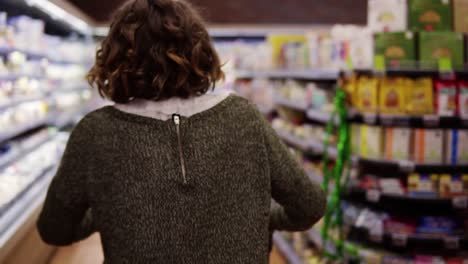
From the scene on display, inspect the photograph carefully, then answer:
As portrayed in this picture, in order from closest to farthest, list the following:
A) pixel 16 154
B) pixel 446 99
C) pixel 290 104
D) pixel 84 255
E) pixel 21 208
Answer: pixel 446 99 → pixel 21 208 → pixel 16 154 → pixel 84 255 → pixel 290 104

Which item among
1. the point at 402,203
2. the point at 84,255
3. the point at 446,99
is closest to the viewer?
the point at 446,99

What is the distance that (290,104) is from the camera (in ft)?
16.7

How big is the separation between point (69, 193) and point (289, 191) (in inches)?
23.3

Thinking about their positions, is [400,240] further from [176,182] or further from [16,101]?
[16,101]

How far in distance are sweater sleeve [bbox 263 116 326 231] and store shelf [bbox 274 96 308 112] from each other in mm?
2969

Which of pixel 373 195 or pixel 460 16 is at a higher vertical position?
pixel 460 16

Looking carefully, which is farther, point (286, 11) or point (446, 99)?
point (286, 11)

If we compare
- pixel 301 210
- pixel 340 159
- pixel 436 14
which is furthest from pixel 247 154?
pixel 436 14

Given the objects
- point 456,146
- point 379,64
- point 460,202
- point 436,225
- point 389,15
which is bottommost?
point 436,225

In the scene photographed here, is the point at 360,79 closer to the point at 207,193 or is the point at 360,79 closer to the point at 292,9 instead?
the point at 207,193

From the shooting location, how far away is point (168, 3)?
1.45 metres

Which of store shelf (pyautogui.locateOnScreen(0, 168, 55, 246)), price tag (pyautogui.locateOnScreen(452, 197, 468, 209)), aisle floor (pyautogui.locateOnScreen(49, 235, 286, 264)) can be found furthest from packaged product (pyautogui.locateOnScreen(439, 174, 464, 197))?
store shelf (pyautogui.locateOnScreen(0, 168, 55, 246))

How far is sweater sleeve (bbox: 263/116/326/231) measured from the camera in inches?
57.9

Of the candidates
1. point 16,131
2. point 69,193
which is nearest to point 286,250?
point 16,131
